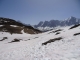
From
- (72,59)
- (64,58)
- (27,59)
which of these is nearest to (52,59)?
(64,58)

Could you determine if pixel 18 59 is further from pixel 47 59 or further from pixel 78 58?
pixel 78 58

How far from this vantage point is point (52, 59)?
11359mm

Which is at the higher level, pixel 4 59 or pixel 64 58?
pixel 64 58

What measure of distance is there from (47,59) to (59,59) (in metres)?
1.47

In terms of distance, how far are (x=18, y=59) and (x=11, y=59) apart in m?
1.23

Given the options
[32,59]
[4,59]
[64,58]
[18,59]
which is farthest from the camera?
[4,59]

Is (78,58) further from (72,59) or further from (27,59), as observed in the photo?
(27,59)

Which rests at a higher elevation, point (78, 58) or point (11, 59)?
point (78, 58)

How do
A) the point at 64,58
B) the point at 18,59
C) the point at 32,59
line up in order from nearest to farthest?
1. the point at 64,58
2. the point at 32,59
3. the point at 18,59

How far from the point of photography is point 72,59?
10.3 metres

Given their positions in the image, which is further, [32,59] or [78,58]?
[32,59]

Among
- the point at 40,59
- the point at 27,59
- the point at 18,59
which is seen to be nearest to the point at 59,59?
the point at 40,59

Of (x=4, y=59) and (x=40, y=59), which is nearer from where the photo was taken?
(x=40, y=59)

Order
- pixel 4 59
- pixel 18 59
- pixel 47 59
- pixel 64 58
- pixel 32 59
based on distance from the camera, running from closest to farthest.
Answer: pixel 64 58 < pixel 47 59 < pixel 32 59 < pixel 18 59 < pixel 4 59
